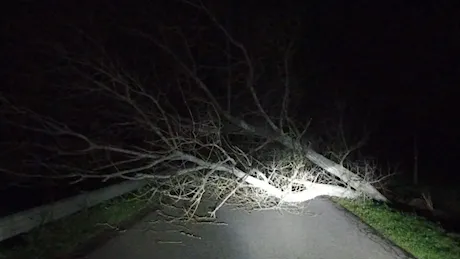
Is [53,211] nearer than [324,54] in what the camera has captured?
Yes

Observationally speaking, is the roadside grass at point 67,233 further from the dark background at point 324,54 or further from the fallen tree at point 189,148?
the dark background at point 324,54

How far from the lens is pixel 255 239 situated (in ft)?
Result: 25.5

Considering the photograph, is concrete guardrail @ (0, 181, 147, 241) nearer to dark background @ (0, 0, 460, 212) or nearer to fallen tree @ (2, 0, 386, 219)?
fallen tree @ (2, 0, 386, 219)

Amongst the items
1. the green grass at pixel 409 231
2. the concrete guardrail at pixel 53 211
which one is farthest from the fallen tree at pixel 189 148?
the green grass at pixel 409 231

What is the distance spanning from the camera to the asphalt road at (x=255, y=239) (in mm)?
7000

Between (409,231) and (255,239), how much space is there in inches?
81.3

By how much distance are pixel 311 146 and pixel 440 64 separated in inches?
200

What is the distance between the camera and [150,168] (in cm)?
998

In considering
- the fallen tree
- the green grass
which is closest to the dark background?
the fallen tree

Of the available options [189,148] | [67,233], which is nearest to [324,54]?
[189,148]

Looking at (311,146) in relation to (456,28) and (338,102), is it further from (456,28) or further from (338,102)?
(456,28)

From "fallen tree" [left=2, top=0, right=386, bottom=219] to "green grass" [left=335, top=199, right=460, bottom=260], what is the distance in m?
0.50

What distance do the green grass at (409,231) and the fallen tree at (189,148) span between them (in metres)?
0.50

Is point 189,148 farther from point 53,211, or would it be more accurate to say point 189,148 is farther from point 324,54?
point 324,54
